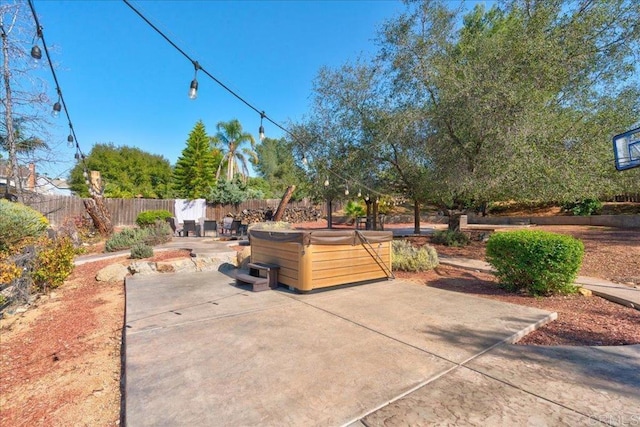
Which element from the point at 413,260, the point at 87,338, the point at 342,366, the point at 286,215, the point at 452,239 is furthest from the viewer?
the point at 286,215

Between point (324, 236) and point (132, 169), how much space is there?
38118 mm

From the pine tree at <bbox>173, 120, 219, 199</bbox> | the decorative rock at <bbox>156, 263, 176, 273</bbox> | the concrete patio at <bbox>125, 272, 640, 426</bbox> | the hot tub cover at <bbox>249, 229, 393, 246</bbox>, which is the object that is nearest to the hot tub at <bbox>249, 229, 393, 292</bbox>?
the hot tub cover at <bbox>249, 229, 393, 246</bbox>

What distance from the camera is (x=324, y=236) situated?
186 inches

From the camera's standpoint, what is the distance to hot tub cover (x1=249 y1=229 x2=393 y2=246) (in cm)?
463

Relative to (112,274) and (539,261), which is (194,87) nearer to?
(112,274)

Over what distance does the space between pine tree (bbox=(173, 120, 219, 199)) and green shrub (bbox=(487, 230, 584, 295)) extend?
1167 inches

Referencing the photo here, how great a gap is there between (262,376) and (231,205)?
1807 cm

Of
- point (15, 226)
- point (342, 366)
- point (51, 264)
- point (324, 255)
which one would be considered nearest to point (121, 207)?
point (15, 226)

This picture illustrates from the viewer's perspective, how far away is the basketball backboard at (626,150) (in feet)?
16.4

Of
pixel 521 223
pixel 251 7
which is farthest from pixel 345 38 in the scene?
pixel 521 223

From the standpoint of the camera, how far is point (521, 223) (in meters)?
16.9

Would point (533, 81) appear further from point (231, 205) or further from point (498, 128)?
point (231, 205)

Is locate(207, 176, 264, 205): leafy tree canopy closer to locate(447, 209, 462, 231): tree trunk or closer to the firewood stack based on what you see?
the firewood stack

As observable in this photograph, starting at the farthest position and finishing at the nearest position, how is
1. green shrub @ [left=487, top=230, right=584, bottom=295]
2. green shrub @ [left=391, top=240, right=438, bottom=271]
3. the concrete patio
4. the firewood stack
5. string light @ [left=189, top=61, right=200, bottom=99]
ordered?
the firewood stack, green shrub @ [left=391, top=240, right=438, bottom=271], green shrub @ [left=487, top=230, right=584, bottom=295], string light @ [left=189, top=61, right=200, bottom=99], the concrete patio
